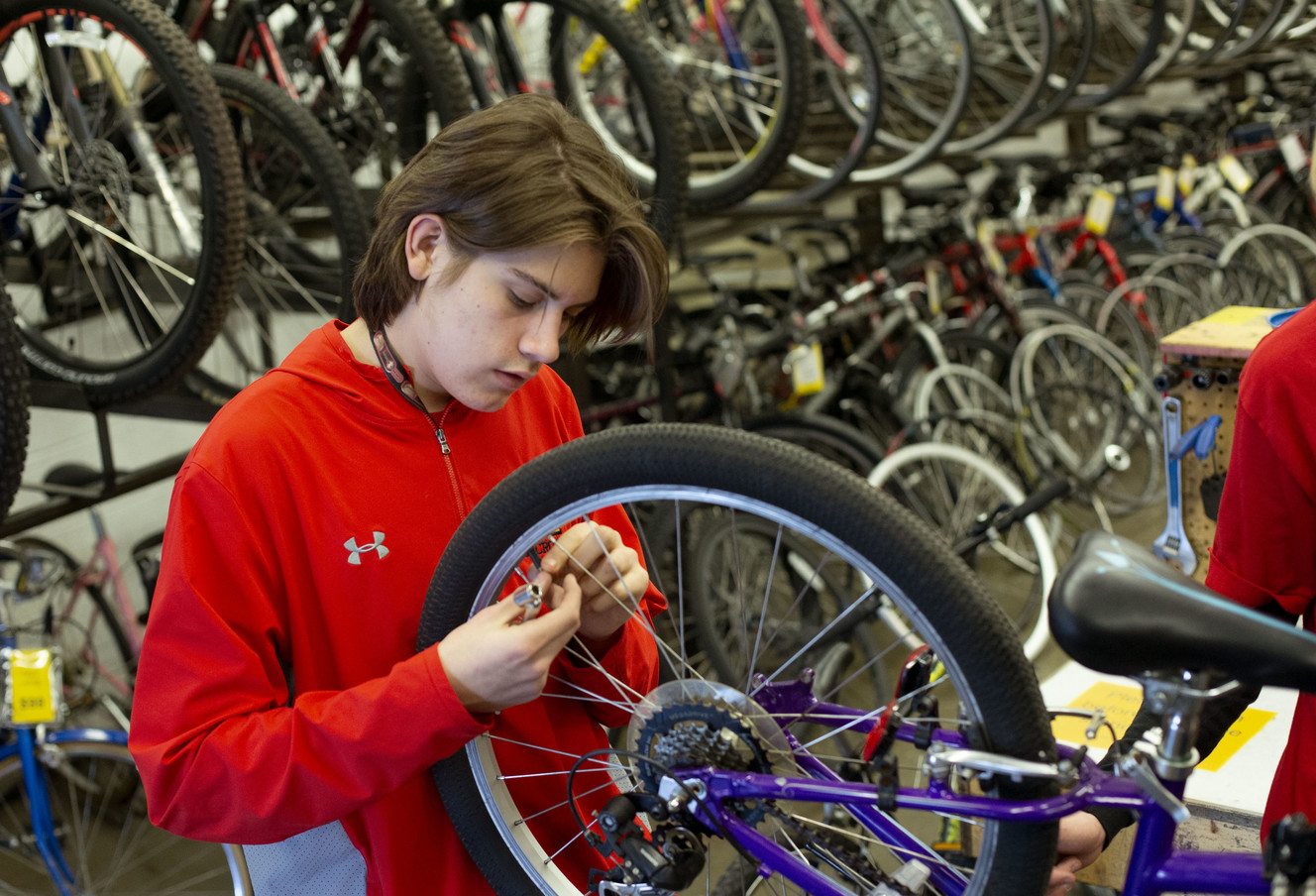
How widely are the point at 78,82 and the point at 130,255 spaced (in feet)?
1.22

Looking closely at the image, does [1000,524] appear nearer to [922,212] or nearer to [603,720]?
[603,720]

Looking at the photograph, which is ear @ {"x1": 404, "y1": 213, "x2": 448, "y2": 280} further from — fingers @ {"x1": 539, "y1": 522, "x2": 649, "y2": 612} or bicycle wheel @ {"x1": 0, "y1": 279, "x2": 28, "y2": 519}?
bicycle wheel @ {"x1": 0, "y1": 279, "x2": 28, "y2": 519}

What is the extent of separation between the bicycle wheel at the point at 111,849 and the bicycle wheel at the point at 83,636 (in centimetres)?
14

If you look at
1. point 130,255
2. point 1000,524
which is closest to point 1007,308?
point 1000,524

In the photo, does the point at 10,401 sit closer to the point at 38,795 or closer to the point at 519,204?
the point at 38,795

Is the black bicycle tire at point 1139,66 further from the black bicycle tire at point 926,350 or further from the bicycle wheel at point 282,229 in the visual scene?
the bicycle wheel at point 282,229

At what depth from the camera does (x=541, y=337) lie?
0.93m

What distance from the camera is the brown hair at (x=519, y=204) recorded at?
0.89 m

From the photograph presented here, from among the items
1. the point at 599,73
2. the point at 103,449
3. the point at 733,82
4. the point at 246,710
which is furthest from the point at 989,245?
the point at 246,710

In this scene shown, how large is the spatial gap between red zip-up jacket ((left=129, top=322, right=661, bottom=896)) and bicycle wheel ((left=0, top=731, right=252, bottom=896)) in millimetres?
1678

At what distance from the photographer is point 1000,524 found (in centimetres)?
267

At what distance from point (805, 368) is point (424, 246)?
2526 millimetres

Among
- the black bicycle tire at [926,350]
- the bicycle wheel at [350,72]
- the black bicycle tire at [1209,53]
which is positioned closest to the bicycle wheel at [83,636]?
the bicycle wheel at [350,72]

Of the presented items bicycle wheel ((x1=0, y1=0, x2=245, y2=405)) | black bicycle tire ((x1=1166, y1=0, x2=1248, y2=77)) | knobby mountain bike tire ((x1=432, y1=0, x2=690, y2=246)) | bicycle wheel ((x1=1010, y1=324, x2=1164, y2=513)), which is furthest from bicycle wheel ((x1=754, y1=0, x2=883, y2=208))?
black bicycle tire ((x1=1166, y1=0, x2=1248, y2=77))
